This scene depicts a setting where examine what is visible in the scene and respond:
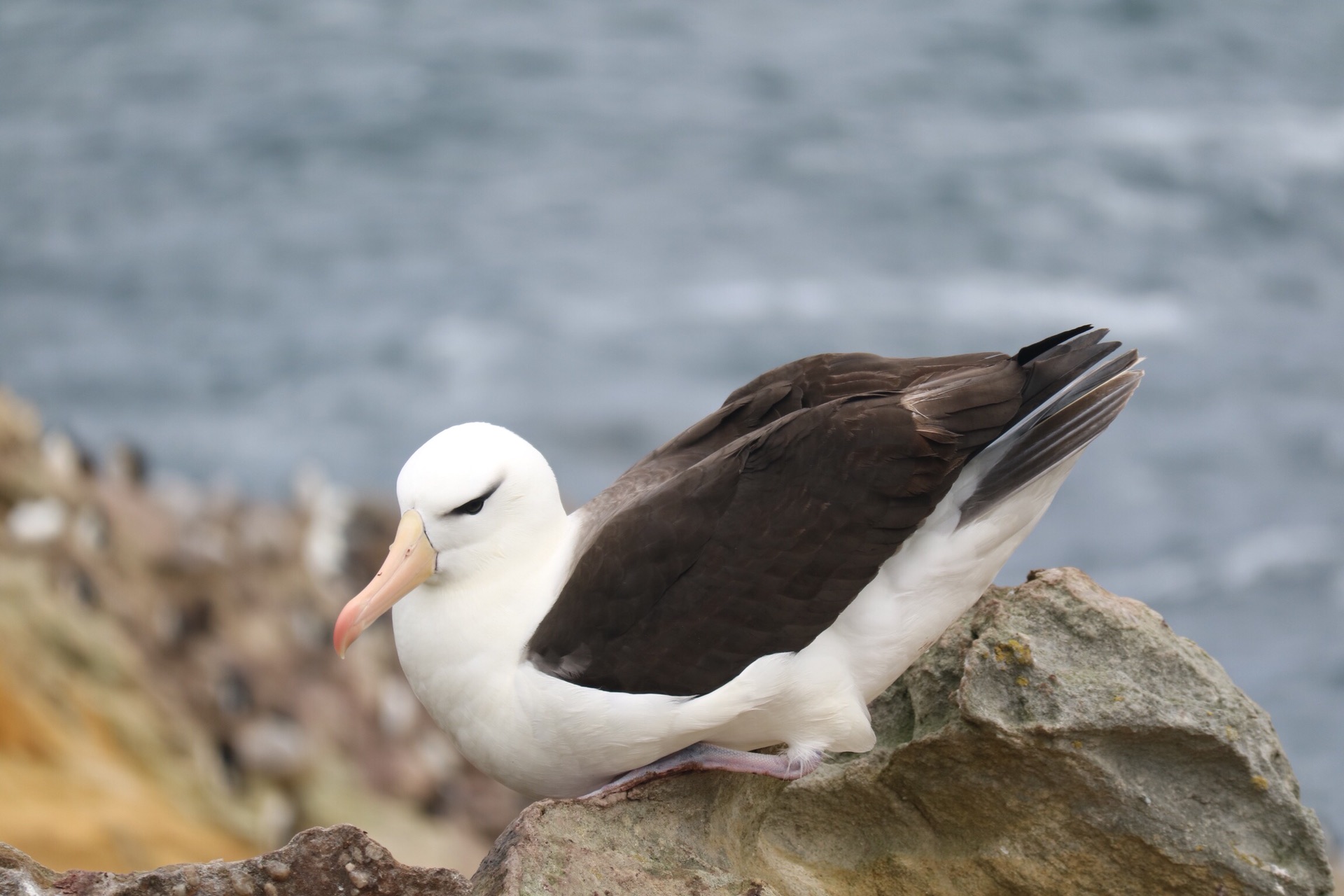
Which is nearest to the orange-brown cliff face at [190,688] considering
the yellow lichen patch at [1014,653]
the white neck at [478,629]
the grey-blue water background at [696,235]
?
the white neck at [478,629]

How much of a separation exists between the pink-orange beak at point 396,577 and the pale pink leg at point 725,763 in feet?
2.88

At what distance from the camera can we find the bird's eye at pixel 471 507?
14.6ft

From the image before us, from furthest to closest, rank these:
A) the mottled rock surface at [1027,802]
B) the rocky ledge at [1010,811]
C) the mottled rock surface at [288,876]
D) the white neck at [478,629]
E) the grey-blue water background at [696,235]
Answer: the grey-blue water background at [696,235], the white neck at [478,629], the mottled rock surface at [1027,802], the rocky ledge at [1010,811], the mottled rock surface at [288,876]

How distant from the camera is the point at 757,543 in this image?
4.30 m

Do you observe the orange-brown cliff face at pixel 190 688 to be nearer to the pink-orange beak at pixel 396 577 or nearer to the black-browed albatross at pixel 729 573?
the pink-orange beak at pixel 396 577

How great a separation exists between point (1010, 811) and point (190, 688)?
665 centimetres

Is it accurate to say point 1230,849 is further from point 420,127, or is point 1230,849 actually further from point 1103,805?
point 420,127

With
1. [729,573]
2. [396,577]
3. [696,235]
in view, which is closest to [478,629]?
[396,577]

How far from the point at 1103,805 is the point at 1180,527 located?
920 centimetres

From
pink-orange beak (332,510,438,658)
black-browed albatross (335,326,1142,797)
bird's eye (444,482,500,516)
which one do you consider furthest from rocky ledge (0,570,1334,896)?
bird's eye (444,482,500,516)

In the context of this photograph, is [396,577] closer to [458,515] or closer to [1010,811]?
[458,515]

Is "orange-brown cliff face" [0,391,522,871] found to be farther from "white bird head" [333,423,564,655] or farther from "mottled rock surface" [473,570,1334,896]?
"mottled rock surface" [473,570,1334,896]

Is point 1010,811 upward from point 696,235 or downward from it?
downward

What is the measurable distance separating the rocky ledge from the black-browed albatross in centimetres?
21
